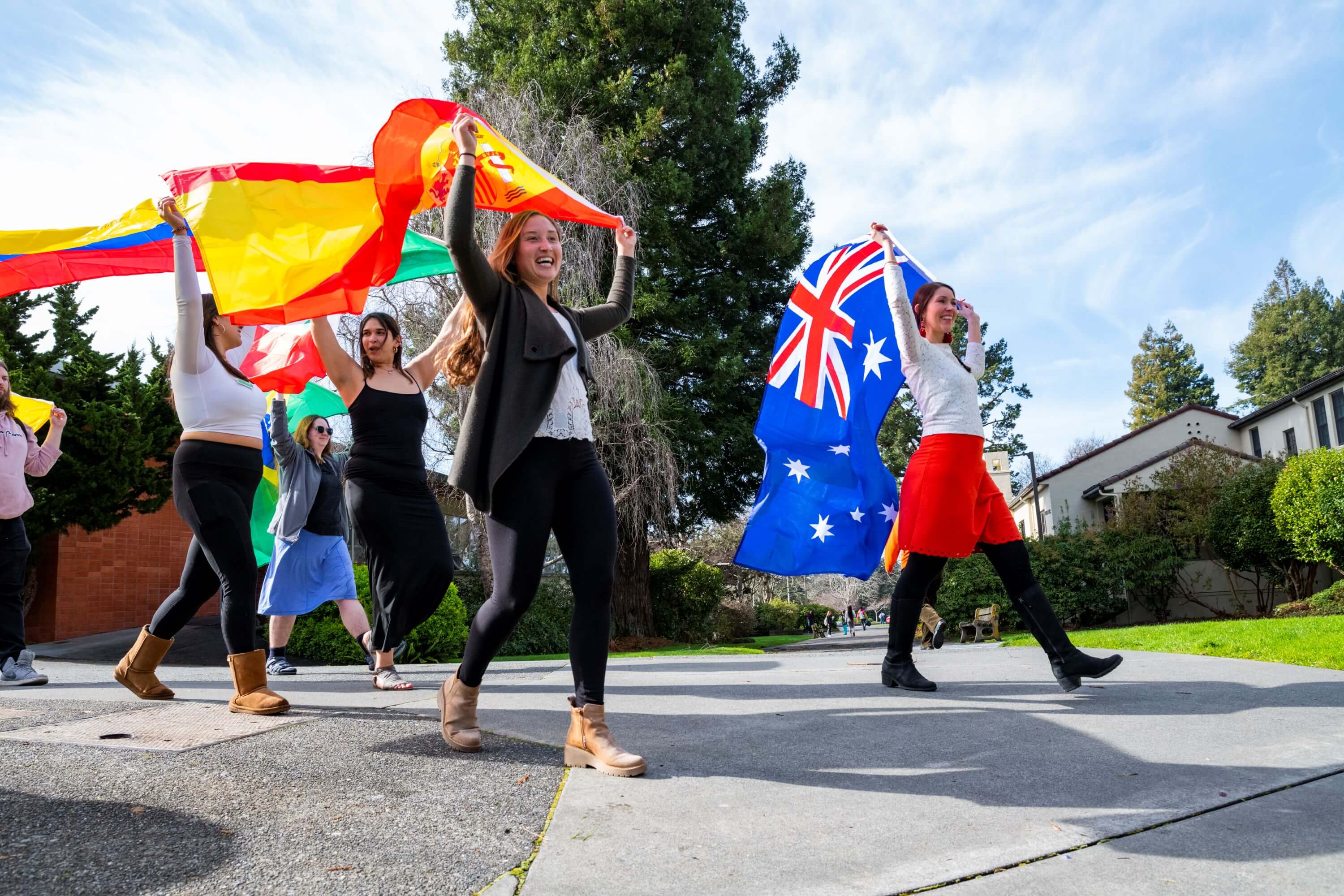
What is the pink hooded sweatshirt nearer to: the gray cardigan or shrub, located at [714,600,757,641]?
the gray cardigan

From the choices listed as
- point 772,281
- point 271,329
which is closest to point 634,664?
point 271,329

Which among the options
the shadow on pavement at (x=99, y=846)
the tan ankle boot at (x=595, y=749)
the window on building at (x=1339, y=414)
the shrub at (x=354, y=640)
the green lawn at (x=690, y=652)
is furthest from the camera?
the window on building at (x=1339, y=414)

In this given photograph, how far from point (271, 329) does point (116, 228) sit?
1109 mm

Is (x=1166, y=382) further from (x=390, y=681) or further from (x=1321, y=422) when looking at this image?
(x=390, y=681)

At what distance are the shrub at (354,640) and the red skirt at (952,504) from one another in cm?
753

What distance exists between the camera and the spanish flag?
4.18 m

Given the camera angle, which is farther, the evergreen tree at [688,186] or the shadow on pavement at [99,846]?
the evergreen tree at [688,186]

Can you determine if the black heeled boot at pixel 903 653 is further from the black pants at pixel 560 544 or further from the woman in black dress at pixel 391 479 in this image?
the woman in black dress at pixel 391 479

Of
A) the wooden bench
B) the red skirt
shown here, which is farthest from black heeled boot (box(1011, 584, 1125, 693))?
the wooden bench

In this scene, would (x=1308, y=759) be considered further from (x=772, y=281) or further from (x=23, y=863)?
(x=772, y=281)

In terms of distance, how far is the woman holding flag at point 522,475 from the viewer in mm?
3088

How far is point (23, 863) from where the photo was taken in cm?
199

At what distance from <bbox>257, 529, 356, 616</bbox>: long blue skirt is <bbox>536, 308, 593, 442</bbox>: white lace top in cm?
389

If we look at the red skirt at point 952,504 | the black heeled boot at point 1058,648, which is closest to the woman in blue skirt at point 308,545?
the red skirt at point 952,504
